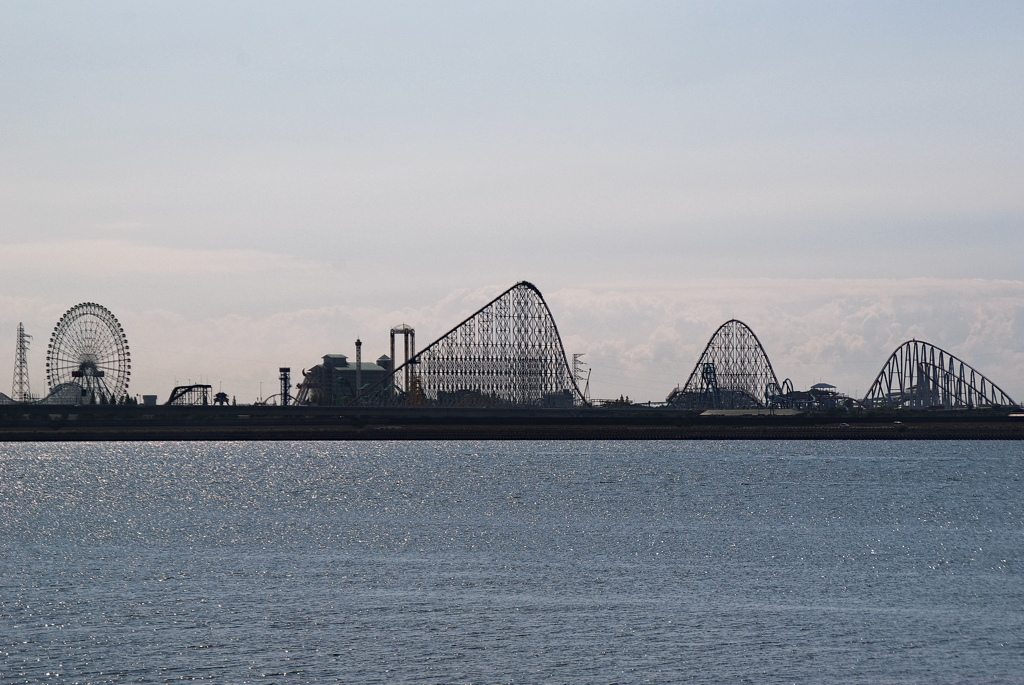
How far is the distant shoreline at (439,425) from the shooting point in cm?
16050

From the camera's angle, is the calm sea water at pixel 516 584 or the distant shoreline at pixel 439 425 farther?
the distant shoreline at pixel 439 425

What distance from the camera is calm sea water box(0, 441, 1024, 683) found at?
29.8 metres

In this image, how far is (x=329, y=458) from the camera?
463 feet

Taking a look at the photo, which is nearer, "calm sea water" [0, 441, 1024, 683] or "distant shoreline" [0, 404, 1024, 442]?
"calm sea water" [0, 441, 1024, 683]

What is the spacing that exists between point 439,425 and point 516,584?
5837 inches

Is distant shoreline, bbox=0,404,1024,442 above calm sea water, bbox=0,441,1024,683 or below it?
above

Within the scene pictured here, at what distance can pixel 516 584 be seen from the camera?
137 ft

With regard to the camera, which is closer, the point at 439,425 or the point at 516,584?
the point at 516,584

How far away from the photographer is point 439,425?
190m

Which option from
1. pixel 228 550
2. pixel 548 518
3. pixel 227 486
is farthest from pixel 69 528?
pixel 227 486

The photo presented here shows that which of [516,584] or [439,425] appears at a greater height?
[439,425]

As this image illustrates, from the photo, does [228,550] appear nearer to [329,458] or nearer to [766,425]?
[329,458]

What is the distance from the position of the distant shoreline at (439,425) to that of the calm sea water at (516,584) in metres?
72.2

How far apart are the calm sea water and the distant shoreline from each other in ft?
237
